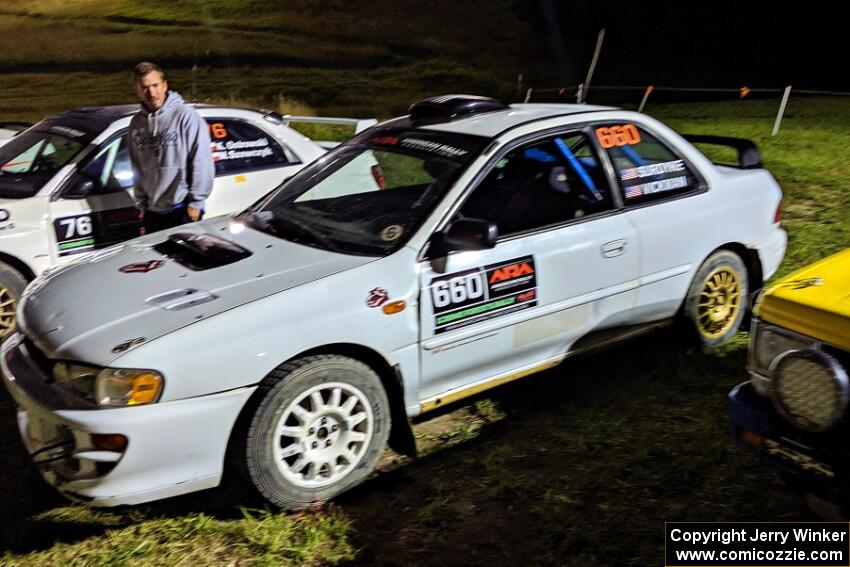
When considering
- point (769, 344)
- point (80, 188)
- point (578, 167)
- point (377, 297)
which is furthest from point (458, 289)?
point (80, 188)

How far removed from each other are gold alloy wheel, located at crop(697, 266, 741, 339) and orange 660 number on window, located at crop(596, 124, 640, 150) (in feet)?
3.01

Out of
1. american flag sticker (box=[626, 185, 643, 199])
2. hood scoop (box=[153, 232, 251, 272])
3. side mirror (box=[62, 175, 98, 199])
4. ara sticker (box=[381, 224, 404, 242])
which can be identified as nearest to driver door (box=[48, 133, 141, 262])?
side mirror (box=[62, 175, 98, 199])

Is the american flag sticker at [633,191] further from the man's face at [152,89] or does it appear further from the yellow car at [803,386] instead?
the man's face at [152,89]

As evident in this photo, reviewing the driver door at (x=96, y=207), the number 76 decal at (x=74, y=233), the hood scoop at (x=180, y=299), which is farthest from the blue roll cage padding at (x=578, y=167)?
the number 76 decal at (x=74, y=233)

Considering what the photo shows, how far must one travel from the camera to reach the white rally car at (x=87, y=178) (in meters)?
4.93

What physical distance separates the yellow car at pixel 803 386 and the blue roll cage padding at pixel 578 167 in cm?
124

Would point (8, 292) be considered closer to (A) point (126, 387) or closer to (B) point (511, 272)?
(A) point (126, 387)

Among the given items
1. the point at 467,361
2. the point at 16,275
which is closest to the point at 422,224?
the point at 467,361

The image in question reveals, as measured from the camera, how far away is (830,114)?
42.6 feet

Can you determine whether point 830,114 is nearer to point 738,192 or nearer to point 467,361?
point 738,192

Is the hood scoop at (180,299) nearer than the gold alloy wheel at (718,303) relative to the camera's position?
Yes

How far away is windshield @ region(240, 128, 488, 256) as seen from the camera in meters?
3.52

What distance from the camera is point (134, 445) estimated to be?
109 inches

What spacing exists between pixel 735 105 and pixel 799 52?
28.8 feet
